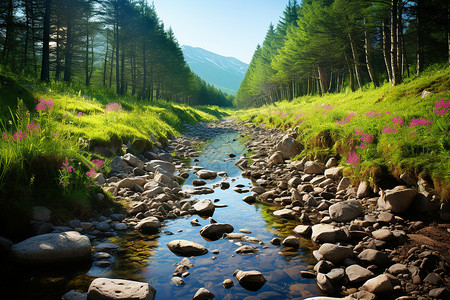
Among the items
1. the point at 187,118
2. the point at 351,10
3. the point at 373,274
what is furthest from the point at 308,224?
the point at 187,118

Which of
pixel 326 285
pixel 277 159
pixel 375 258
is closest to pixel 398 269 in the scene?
pixel 375 258

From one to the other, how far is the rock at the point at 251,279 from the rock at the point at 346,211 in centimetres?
226

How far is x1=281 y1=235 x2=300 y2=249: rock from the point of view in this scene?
392cm

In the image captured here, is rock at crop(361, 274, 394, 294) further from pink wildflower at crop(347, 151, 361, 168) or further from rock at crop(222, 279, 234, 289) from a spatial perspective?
pink wildflower at crop(347, 151, 361, 168)

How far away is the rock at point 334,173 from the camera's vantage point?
6493mm

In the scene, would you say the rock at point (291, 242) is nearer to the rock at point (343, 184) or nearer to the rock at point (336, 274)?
the rock at point (336, 274)

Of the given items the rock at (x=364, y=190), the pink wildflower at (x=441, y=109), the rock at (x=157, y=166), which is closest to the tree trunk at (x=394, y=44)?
the pink wildflower at (x=441, y=109)

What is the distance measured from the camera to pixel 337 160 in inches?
289

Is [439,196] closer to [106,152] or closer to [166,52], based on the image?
[106,152]

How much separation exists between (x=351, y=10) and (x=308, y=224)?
19749 millimetres

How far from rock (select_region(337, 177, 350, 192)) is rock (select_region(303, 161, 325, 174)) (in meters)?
1.34

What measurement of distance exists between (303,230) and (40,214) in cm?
424

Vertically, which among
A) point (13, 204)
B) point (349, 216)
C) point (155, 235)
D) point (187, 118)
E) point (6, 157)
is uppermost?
point (187, 118)

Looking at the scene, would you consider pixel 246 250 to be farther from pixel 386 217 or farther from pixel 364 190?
pixel 364 190
